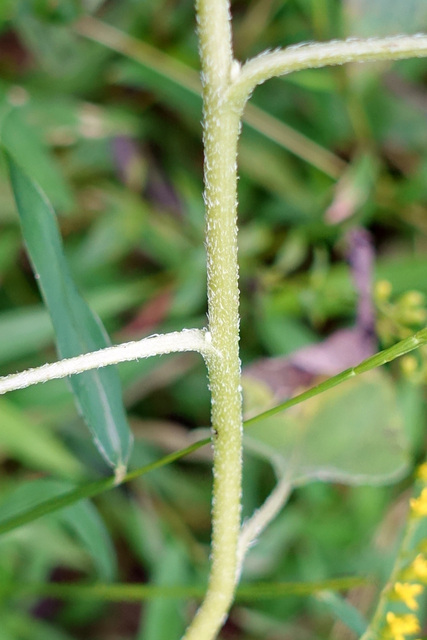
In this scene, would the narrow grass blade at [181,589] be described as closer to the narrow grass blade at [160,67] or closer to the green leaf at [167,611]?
the green leaf at [167,611]

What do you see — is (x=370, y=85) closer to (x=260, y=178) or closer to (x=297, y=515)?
(x=260, y=178)

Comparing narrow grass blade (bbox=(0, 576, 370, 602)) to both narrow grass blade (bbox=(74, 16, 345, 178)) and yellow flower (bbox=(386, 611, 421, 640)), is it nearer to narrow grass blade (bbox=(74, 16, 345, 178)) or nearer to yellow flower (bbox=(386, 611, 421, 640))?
yellow flower (bbox=(386, 611, 421, 640))

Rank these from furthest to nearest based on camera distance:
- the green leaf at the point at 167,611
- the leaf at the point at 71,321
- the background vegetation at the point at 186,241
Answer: the background vegetation at the point at 186,241 → the green leaf at the point at 167,611 → the leaf at the point at 71,321

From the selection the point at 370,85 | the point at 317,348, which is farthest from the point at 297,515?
the point at 370,85

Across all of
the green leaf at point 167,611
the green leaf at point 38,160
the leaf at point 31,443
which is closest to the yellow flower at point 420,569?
the green leaf at point 167,611

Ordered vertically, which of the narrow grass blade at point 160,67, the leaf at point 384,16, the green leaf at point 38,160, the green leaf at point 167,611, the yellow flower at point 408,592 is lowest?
the yellow flower at point 408,592

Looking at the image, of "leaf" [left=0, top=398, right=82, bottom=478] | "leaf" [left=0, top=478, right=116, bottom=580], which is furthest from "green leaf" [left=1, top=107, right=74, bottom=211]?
"leaf" [left=0, top=478, right=116, bottom=580]

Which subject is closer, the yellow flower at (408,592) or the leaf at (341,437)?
the yellow flower at (408,592)

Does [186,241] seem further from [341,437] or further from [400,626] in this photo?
[400,626]
